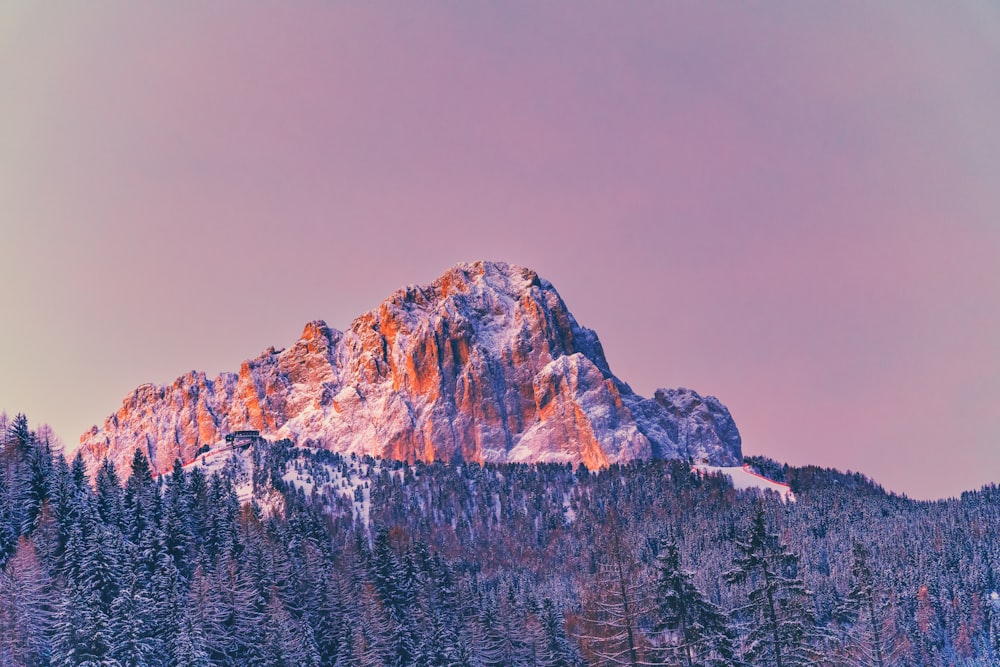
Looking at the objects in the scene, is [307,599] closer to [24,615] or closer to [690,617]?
[24,615]

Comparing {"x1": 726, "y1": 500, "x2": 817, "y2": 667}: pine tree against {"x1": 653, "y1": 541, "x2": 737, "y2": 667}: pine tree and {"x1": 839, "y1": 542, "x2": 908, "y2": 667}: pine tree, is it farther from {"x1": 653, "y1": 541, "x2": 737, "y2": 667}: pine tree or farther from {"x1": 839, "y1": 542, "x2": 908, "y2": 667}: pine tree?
{"x1": 839, "y1": 542, "x2": 908, "y2": 667}: pine tree

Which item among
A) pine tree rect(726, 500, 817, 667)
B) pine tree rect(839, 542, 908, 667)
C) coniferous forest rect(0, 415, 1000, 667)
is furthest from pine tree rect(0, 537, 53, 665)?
pine tree rect(839, 542, 908, 667)

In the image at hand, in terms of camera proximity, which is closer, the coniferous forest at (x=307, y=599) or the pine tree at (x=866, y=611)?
the coniferous forest at (x=307, y=599)

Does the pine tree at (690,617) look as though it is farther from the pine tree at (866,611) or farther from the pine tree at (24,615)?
the pine tree at (24,615)

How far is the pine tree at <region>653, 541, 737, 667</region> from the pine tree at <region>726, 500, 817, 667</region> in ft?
8.07

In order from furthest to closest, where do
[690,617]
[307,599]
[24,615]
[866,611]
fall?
[307,599]
[24,615]
[866,611]
[690,617]

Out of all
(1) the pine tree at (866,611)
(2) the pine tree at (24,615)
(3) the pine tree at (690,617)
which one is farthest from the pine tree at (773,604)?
(2) the pine tree at (24,615)

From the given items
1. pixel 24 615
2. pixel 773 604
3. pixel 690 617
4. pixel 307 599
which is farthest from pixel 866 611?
pixel 24 615

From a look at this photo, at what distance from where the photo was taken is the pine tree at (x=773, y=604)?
209 feet

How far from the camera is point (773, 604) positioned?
65.2 meters

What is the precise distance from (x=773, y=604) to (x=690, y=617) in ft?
18.9

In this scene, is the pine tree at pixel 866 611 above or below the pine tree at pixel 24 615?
below

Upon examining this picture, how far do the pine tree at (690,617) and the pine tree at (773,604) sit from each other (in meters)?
2.46

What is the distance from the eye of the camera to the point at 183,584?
374 feet
